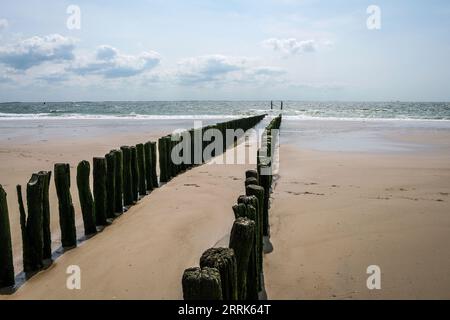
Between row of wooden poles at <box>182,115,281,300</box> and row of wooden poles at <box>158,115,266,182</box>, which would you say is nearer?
row of wooden poles at <box>182,115,281,300</box>

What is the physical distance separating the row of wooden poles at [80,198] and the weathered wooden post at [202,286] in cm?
264

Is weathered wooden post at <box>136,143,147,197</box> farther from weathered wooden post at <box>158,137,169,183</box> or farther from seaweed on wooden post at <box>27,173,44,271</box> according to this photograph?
seaweed on wooden post at <box>27,173,44,271</box>

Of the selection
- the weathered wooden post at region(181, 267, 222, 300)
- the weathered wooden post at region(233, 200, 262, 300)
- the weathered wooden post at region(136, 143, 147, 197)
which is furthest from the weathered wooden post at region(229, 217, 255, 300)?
the weathered wooden post at region(136, 143, 147, 197)

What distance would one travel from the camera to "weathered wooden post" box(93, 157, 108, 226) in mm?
5887

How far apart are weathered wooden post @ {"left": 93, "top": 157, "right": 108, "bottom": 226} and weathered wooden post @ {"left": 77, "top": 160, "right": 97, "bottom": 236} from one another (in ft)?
0.90

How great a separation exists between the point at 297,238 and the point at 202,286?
10.7 feet

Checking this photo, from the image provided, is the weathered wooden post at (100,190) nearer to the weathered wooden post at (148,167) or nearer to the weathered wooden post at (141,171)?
the weathered wooden post at (141,171)

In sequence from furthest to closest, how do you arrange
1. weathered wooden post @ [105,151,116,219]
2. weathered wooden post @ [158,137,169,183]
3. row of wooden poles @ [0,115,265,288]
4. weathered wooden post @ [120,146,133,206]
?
weathered wooden post @ [158,137,169,183] < weathered wooden post @ [120,146,133,206] < weathered wooden post @ [105,151,116,219] < row of wooden poles @ [0,115,265,288]

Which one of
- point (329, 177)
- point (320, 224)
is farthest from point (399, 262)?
point (329, 177)

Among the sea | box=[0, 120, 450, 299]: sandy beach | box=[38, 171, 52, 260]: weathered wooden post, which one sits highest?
the sea

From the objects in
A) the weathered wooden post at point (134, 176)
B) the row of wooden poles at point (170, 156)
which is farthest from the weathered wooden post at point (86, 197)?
the row of wooden poles at point (170, 156)

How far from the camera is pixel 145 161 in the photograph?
8094 millimetres

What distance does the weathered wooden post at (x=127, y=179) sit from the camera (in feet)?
22.7
